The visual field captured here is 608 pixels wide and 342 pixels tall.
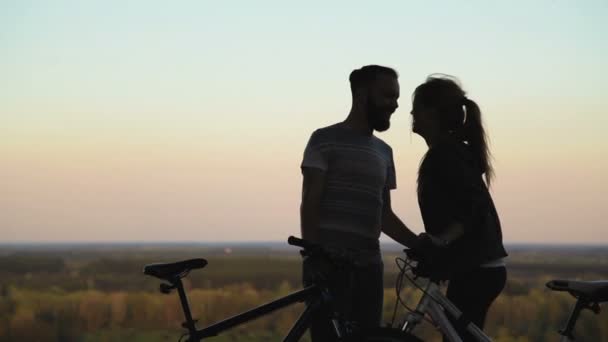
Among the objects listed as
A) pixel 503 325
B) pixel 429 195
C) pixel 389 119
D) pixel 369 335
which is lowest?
pixel 503 325

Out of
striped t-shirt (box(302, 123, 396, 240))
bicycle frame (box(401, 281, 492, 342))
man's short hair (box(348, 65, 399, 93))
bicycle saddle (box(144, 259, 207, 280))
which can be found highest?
man's short hair (box(348, 65, 399, 93))

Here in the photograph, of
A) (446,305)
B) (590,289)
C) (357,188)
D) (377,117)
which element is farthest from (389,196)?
(590,289)

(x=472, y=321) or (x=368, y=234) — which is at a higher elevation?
(x=368, y=234)

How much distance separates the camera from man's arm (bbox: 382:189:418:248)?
4559 millimetres

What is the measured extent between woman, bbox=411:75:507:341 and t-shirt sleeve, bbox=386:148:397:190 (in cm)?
48

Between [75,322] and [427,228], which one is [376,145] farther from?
[75,322]

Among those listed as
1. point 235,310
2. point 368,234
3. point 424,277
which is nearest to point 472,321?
point 424,277

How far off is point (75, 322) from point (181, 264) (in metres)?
12.5

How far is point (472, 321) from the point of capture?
414 cm

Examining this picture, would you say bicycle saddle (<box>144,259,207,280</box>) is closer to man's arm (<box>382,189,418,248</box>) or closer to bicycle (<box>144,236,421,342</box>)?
bicycle (<box>144,236,421,342</box>)

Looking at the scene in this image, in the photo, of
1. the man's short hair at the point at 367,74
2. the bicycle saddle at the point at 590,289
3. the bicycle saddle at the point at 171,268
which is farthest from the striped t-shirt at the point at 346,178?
the bicycle saddle at the point at 590,289

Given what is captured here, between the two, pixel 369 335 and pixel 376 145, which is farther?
pixel 376 145

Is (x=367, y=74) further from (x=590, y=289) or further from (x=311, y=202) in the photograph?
(x=590, y=289)

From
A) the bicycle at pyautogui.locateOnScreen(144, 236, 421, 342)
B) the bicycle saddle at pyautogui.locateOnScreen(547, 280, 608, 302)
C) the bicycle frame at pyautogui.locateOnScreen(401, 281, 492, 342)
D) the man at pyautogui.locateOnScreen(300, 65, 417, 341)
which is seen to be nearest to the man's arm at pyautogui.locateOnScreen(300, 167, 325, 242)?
the man at pyautogui.locateOnScreen(300, 65, 417, 341)
